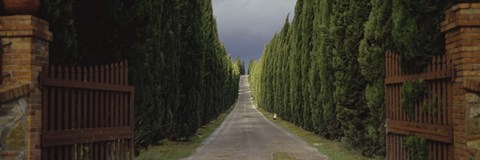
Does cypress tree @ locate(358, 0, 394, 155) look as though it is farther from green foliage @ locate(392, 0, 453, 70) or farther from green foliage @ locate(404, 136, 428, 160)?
green foliage @ locate(404, 136, 428, 160)

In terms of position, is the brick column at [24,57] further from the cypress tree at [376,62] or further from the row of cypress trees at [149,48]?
the cypress tree at [376,62]

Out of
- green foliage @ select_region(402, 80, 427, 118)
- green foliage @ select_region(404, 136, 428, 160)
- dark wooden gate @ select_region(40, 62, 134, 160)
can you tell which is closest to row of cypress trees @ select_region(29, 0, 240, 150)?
dark wooden gate @ select_region(40, 62, 134, 160)

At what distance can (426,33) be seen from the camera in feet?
23.4

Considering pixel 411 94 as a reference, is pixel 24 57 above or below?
above

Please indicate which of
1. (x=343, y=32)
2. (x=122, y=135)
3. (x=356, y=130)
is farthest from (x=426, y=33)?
(x=343, y=32)

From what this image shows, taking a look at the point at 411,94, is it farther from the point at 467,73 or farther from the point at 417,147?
the point at 467,73

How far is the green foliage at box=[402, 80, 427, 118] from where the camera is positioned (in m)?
6.85

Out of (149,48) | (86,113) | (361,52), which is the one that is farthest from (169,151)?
(86,113)

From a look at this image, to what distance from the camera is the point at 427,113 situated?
6.82 meters

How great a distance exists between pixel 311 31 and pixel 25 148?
63.6ft

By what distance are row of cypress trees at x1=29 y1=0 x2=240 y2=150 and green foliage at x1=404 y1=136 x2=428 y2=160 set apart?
4.96m

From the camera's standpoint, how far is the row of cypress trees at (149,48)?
7.20 meters

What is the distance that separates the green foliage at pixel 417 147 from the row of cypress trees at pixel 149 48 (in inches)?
195

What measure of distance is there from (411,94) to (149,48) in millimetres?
6936
